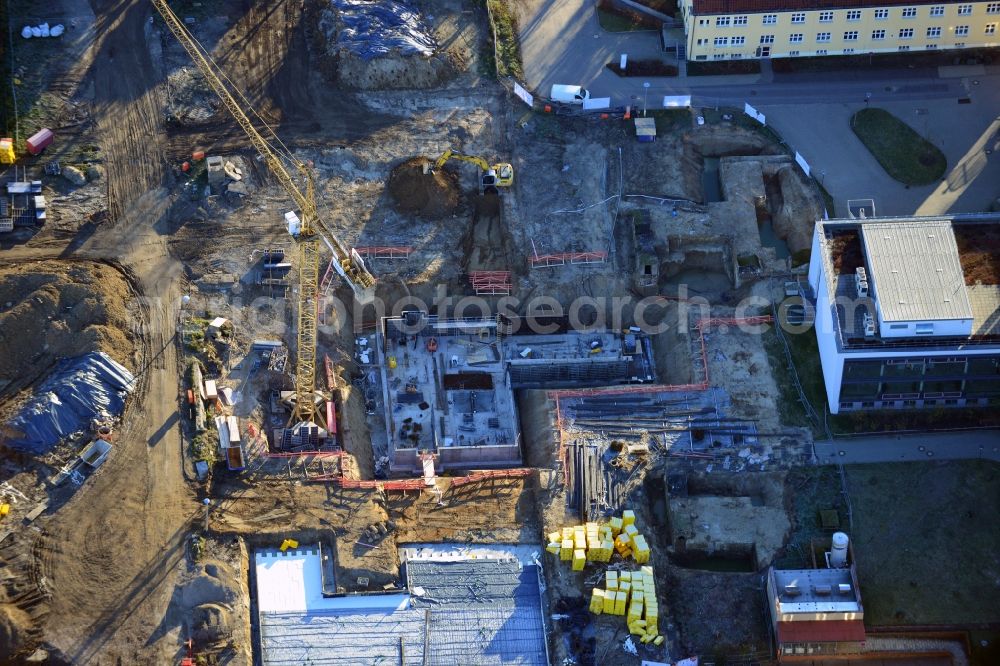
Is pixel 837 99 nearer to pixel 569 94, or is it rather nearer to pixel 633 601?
pixel 569 94

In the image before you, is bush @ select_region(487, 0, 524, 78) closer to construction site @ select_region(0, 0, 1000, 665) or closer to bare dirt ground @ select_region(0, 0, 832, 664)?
construction site @ select_region(0, 0, 1000, 665)

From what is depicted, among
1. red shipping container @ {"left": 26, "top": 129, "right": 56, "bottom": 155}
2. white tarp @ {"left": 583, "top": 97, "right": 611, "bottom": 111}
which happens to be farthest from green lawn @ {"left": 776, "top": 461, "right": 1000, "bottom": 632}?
red shipping container @ {"left": 26, "top": 129, "right": 56, "bottom": 155}

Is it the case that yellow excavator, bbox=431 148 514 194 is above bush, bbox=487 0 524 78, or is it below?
below

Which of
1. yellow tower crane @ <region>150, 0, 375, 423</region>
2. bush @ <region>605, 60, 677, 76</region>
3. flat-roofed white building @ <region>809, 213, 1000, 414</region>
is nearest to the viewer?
flat-roofed white building @ <region>809, 213, 1000, 414</region>

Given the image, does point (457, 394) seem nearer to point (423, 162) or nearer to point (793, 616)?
point (423, 162)

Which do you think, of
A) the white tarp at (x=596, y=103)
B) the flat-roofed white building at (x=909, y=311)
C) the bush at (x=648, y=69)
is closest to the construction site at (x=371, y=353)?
the white tarp at (x=596, y=103)

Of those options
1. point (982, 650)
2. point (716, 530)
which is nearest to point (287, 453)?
point (716, 530)
